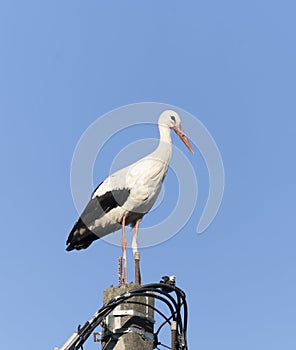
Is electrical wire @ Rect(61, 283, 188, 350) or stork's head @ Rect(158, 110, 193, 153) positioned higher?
stork's head @ Rect(158, 110, 193, 153)

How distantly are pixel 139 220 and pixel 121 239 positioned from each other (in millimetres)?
572

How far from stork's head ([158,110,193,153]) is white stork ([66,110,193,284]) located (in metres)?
0.68

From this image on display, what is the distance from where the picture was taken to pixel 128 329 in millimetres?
7551

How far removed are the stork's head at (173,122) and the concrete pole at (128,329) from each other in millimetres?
6513

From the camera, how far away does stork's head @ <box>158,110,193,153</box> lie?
1391 centimetres

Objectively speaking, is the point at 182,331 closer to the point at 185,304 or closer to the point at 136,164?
the point at 185,304

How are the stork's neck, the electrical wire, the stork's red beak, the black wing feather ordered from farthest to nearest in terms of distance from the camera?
the stork's red beak
the stork's neck
the black wing feather
the electrical wire

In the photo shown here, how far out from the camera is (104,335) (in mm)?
7633

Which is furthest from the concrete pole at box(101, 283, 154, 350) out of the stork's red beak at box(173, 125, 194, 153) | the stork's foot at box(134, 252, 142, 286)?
the stork's red beak at box(173, 125, 194, 153)

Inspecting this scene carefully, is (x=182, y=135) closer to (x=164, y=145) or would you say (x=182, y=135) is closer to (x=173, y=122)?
(x=173, y=122)

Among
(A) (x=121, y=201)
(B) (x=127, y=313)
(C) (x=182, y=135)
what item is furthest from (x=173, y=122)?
(B) (x=127, y=313)

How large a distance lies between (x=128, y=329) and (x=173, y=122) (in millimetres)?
6918

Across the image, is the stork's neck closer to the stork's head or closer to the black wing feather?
the stork's head

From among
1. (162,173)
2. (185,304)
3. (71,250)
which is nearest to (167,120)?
(162,173)
